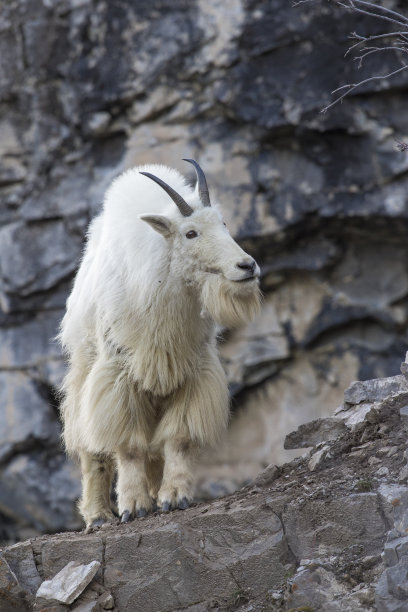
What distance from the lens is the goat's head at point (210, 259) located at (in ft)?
17.7

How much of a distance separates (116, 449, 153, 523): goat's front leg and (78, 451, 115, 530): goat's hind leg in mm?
450

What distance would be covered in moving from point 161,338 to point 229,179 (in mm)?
6066

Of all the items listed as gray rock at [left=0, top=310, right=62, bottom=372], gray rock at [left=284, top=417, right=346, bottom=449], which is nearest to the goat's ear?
gray rock at [left=284, top=417, right=346, bottom=449]

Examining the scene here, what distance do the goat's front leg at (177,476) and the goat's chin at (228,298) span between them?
79cm

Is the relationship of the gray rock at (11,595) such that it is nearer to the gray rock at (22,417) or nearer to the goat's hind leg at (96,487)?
the goat's hind leg at (96,487)

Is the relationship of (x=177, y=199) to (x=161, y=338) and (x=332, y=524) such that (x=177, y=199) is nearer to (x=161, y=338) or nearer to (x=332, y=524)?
(x=161, y=338)

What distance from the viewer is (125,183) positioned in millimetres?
6340

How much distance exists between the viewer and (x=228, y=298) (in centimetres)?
543

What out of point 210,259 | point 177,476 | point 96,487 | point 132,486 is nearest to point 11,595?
point 132,486

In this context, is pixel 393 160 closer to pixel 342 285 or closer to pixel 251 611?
pixel 342 285

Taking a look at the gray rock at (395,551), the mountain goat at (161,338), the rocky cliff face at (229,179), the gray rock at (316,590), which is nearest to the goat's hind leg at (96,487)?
the mountain goat at (161,338)

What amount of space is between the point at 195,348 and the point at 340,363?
240 inches

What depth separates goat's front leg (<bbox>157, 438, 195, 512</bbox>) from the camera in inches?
211

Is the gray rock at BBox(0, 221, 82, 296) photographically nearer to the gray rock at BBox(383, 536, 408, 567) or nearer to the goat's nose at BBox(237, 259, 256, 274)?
the goat's nose at BBox(237, 259, 256, 274)
